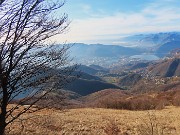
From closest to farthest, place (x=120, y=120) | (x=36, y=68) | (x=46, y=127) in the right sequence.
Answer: (x=36, y=68)
(x=46, y=127)
(x=120, y=120)

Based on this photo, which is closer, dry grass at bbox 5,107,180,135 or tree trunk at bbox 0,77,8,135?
tree trunk at bbox 0,77,8,135

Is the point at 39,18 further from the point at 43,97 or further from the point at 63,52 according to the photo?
the point at 43,97

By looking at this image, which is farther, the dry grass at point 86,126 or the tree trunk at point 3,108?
the dry grass at point 86,126

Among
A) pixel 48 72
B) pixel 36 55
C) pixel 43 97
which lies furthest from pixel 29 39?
pixel 43 97

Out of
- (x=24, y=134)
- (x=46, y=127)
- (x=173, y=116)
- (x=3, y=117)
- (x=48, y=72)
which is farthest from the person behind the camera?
(x=173, y=116)

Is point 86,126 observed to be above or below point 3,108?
below

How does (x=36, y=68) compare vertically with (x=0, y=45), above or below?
below

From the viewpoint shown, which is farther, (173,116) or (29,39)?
(173,116)

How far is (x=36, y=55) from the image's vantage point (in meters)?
7.82

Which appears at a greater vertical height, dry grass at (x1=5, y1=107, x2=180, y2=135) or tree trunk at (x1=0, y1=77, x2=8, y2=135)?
tree trunk at (x1=0, y1=77, x2=8, y2=135)

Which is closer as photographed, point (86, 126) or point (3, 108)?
point (3, 108)

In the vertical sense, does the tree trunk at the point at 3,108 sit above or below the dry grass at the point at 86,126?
above

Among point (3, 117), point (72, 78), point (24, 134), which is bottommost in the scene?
point (24, 134)

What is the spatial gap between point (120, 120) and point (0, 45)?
1620cm
